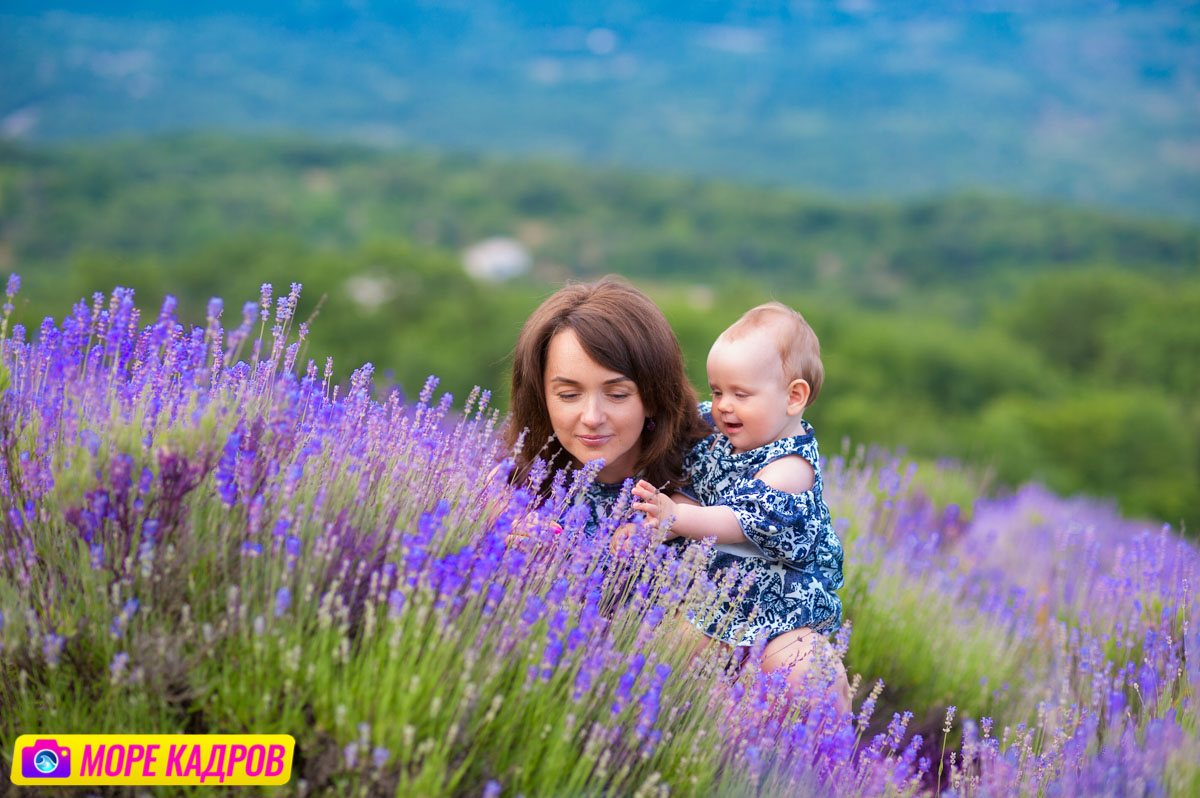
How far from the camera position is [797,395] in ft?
9.64

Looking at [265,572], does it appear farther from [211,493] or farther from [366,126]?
[366,126]

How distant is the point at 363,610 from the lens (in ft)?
6.52

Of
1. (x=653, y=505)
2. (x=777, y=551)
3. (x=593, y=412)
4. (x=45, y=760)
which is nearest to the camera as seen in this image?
(x=45, y=760)

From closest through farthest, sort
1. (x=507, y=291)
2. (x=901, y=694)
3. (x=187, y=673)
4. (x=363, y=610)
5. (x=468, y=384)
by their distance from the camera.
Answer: (x=187, y=673) → (x=363, y=610) → (x=901, y=694) → (x=468, y=384) → (x=507, y=291)

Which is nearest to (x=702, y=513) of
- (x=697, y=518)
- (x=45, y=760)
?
(x=697, y=518)

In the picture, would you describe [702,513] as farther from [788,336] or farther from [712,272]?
[712,272]

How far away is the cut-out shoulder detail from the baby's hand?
1.08 ft

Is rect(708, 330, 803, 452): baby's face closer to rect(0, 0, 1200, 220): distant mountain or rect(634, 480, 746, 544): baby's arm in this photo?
rect(634, 480, 746, 544): baby's arm

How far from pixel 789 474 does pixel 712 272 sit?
7366 cm

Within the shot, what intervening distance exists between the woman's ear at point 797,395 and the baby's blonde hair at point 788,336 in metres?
0.02

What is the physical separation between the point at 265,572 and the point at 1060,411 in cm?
3065

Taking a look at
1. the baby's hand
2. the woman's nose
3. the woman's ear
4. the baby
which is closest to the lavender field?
the baby's hand

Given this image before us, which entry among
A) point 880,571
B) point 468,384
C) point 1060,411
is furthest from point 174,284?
point 880,571

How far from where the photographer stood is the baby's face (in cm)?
284
